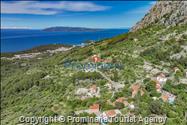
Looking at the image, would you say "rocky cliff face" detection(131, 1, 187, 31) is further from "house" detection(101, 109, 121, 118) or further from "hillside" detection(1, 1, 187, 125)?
"house" detection(101, 109, 121, 118)

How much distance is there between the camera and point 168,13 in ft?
267

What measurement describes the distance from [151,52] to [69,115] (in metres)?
25.1

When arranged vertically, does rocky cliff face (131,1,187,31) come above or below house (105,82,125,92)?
above

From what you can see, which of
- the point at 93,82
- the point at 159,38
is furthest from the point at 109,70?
the point at 159,38

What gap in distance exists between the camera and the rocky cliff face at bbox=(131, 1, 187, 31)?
245 ft

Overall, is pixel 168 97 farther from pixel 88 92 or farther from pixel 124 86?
pixel 88 92

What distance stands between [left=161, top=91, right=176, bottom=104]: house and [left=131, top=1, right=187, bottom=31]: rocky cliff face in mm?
36139

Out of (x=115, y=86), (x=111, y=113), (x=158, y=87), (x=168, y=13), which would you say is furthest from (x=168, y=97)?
(x=168, y=13)

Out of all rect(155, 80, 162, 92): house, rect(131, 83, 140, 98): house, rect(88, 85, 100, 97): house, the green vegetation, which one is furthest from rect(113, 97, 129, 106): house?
rect(155, 80, 162, 92): house

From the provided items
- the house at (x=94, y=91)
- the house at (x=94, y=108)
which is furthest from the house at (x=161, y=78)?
the house at (x=94, y=108)

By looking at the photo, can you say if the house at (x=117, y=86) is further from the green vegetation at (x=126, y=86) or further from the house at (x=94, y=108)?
the house at (x=94, y=108)

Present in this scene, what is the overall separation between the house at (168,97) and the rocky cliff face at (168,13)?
36.1 m

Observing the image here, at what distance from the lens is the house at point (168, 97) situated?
37.4 metres

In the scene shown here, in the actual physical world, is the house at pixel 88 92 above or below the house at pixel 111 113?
above
